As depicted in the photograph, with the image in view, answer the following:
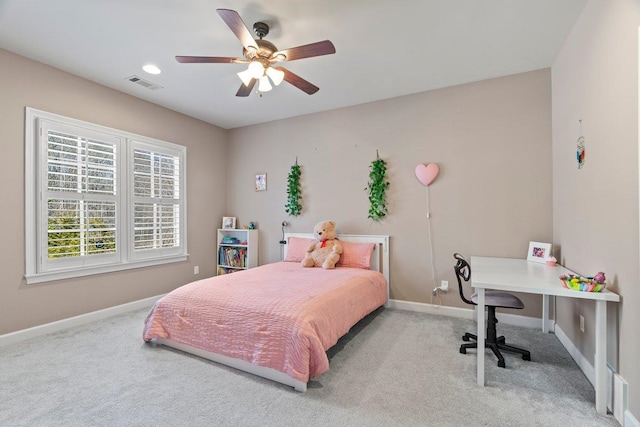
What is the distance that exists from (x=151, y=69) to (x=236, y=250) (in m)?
2.74

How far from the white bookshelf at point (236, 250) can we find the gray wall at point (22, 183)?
0.23 m

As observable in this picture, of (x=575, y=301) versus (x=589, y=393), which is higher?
(x=575, y=301)

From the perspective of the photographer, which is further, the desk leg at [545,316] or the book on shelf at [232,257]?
the book on shelf at [232,257]

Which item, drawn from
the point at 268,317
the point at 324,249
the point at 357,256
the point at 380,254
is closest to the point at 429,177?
the point at 380,254

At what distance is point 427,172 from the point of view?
360 cm

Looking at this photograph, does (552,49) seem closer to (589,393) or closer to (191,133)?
(589,393)

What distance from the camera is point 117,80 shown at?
11.1 feet

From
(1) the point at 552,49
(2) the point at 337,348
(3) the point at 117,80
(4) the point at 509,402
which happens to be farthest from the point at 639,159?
(3) the point at 117,80

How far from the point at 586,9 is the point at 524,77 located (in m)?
1.04

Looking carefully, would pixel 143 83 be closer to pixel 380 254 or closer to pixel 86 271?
pixel 86 271

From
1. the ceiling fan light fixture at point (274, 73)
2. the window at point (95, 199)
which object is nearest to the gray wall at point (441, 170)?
the window at point (95, 199)

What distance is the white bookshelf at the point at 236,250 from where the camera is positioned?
4.75 m

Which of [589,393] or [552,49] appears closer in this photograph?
[589,393]

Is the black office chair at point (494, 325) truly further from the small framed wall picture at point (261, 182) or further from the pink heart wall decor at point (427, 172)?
the small framed wall picture at point (261, 182)
